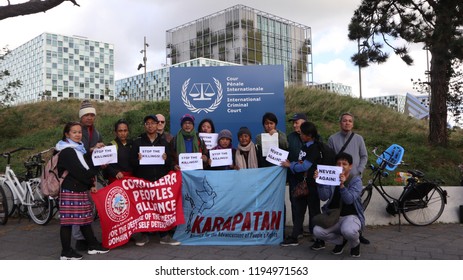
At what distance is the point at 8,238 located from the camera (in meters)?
6.09

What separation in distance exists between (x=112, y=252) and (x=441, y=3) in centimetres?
872

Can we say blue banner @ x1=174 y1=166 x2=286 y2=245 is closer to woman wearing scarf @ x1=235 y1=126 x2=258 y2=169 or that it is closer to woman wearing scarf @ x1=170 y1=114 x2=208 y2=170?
woman wearing scarf @ x1=235 y1=126 x2=258 y2=169

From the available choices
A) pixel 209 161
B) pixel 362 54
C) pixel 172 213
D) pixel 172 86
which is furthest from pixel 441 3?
pixel 172 213

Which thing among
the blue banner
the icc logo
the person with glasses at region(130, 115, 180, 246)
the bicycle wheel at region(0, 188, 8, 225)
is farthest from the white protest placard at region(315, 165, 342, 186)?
the bicycle wheel at region(0, 188, 8, 225)

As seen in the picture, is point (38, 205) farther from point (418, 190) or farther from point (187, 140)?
point (418, 190)

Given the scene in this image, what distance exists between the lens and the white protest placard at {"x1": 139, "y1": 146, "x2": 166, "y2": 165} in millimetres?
5414

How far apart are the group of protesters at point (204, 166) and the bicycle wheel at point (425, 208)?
1.69m

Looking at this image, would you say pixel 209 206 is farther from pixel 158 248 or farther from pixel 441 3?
pixel 441 3

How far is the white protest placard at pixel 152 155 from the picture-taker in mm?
5414

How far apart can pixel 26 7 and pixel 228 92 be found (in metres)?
4.04

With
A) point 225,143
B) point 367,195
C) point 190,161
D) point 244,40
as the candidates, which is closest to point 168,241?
point 190,161

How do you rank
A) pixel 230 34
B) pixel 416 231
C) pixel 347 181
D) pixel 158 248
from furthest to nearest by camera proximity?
1. pixel 230 34
2. pixel 416 231
3. pixel 158 248
4. pixel 347 181

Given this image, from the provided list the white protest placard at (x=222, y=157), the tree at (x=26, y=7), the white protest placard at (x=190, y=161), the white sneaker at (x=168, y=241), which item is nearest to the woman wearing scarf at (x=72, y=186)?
the white sneaker at (x=168, y=241)

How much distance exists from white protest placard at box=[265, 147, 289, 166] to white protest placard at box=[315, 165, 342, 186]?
29.0 inches
